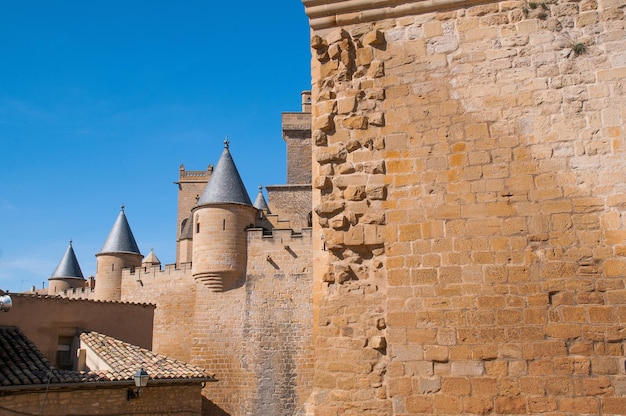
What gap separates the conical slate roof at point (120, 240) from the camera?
78.4ft

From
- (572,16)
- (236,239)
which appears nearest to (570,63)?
(572,16)

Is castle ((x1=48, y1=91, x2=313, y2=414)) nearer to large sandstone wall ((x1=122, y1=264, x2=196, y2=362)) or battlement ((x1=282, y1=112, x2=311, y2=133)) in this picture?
large sandstone wall ((x1=122, y1=264, x2=196, y2=362))

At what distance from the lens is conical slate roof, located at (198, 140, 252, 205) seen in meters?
Answer: 19.5

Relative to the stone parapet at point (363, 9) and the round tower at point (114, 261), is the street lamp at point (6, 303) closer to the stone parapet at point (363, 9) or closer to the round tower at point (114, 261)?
the stone parapet at point (363, 9)

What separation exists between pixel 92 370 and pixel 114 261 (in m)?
10.9

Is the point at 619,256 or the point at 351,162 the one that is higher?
the point at 351,162

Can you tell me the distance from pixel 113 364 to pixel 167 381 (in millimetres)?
1195

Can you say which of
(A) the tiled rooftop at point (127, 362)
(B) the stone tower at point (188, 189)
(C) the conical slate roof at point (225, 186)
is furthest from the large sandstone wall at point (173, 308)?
(B) the stone tower at point (188, 189)

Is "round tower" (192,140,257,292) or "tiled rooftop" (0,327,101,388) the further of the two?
"round tower" (192,140,257,292)

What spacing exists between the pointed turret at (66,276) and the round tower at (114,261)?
7.75m

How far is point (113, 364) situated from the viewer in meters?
12.8

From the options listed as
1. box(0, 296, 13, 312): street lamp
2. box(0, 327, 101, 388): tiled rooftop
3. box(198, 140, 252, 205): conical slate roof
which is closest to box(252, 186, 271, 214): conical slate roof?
box(198, 140, 252, 205): conical slate roof

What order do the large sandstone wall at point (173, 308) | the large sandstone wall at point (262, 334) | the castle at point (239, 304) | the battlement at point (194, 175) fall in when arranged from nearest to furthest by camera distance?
the large sandstone wall at point (262, 334), the castle at point (239, 304), the large sandstone wall at point (173, 308), the battlement at point (194, 175)

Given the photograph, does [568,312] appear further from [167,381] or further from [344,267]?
[167,381]
